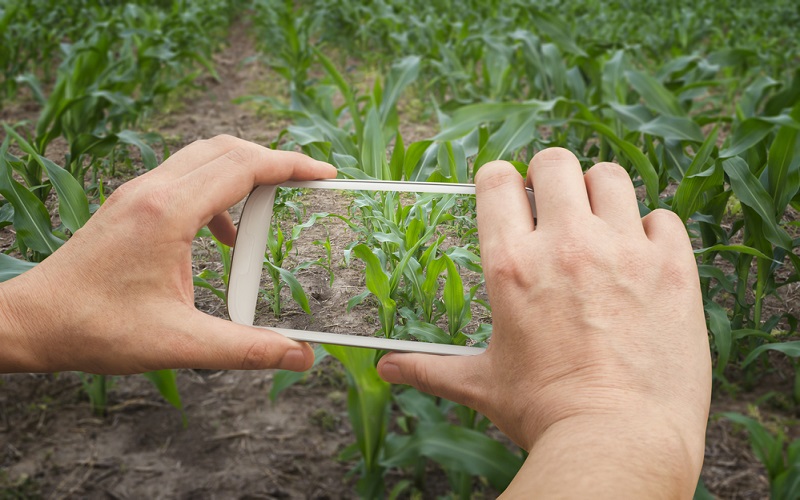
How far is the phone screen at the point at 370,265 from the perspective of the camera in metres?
0.95

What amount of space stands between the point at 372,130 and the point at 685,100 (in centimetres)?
159

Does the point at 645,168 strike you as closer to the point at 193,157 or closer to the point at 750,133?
the point at 750,133

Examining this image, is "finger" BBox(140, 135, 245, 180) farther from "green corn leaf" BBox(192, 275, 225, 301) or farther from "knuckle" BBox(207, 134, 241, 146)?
"green corn leaf" BBox(192, 275, 225, 301)

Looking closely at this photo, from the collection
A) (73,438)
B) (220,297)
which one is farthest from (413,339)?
(73,438)

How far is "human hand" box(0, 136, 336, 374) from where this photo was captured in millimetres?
896

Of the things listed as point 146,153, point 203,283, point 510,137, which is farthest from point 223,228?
point 510,137

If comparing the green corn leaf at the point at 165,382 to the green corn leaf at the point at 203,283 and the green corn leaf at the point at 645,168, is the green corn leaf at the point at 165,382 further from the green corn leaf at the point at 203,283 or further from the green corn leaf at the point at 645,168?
the green corn leaf at the point at 645,168

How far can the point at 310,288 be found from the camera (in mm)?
963

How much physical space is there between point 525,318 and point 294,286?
35cm

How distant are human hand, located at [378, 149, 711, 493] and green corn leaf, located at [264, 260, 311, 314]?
16 cm

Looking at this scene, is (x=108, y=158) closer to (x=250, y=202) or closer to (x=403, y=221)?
(x=250, y=202)

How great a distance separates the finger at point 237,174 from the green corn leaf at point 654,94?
173 cm

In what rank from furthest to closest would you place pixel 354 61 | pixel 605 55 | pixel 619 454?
1. pixel 354 61
2. pixel 605 55
3. pixel 619 454

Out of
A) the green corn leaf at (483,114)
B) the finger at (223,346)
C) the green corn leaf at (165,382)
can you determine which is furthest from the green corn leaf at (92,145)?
the finger at (223,346)
